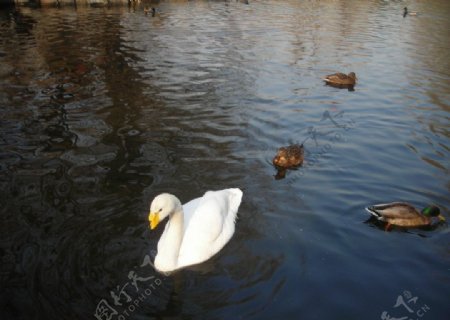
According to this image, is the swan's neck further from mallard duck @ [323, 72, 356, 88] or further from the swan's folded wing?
mallard duck @ [323, 72, 356, 88]

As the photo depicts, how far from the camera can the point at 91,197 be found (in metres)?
7.97

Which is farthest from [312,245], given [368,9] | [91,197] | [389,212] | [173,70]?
[368,9]

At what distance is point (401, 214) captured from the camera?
23.8 feet

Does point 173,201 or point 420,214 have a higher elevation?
point 173,201

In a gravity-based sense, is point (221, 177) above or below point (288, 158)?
below

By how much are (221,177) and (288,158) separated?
5.28 ft

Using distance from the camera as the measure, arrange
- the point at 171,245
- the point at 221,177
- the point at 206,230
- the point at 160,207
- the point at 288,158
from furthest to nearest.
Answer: the point at 288,158 → the point at 221,177 → the point at 206,230 → the point at 171,245 → the point at 160,207

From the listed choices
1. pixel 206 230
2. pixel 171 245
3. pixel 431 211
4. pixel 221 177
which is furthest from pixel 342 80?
pixel 171 245

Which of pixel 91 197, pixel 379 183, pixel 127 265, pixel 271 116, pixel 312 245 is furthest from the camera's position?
pixel 271 116

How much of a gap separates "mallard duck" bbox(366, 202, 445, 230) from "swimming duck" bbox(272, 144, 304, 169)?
2.41 m

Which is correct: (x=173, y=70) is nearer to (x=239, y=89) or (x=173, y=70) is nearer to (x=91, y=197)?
(x=239, y=89)

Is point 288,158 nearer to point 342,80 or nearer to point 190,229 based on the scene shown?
point 190,229

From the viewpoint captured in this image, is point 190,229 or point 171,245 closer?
point 171,245

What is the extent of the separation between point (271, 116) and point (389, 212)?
6.13 meters
